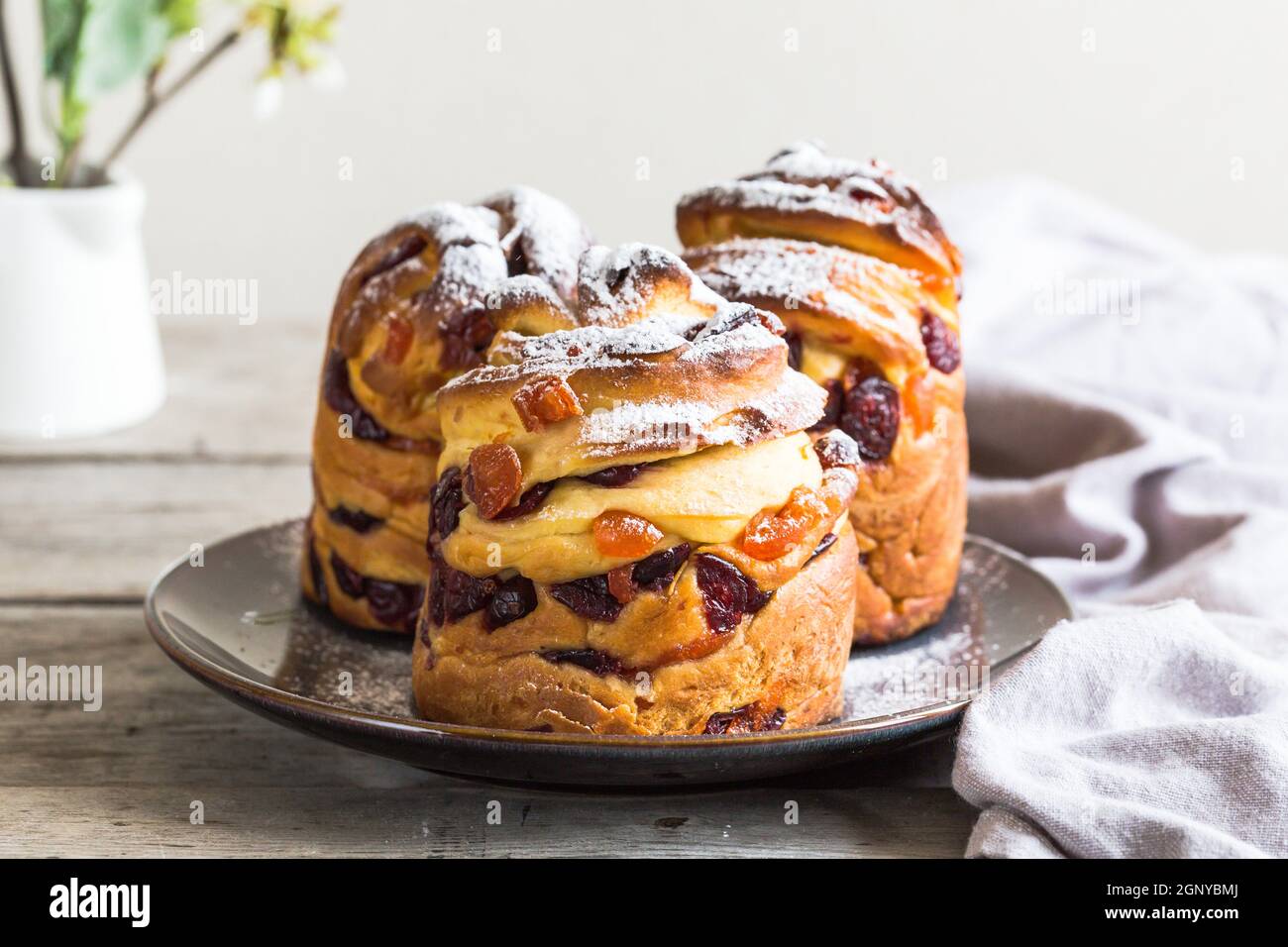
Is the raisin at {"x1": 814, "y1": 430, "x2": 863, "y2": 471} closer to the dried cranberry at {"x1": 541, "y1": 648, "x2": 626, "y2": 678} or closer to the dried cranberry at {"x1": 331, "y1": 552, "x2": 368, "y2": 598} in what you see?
the dried cranberry at {"x1": 541, "y1": 648, "x2": 626, "y2": 678}

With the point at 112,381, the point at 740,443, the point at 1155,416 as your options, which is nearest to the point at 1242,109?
the point at 1155,416

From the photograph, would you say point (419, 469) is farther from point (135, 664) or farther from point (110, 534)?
point (110, 534)

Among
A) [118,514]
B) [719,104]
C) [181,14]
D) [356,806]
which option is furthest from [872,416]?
[719,104]

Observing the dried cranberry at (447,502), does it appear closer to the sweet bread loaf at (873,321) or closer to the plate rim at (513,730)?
the plate rim at (513,730)

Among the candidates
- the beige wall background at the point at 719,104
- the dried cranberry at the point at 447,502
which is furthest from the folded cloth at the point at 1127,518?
the beige wall background at the point at 719,104

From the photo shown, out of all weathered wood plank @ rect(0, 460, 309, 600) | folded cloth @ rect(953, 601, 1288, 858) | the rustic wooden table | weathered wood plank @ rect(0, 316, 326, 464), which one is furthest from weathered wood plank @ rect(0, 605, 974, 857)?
weathered wood plank @ rect(0, 316, 326, 464)

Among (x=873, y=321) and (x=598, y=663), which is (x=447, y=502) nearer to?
(x=598, y=663)
